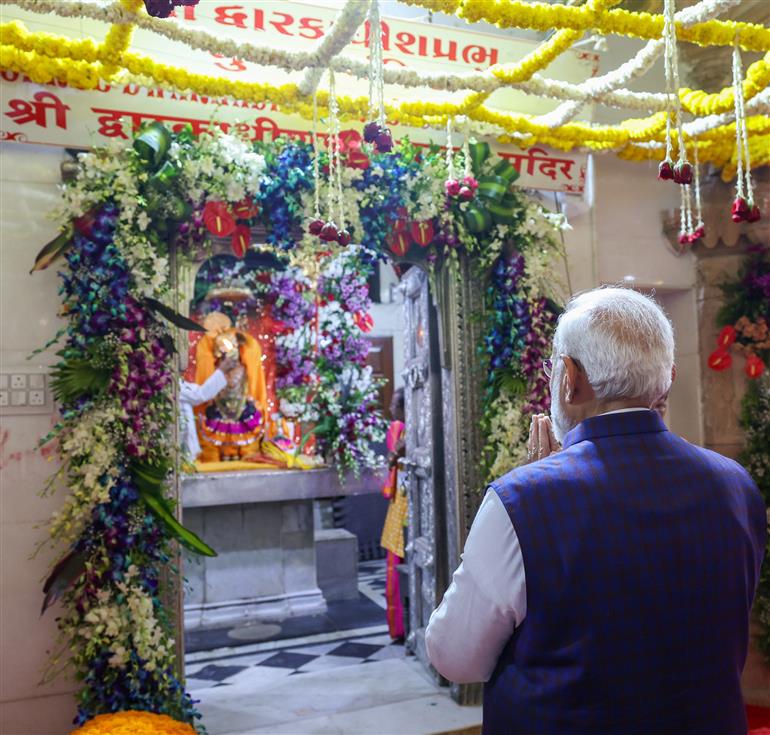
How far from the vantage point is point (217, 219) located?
380cm

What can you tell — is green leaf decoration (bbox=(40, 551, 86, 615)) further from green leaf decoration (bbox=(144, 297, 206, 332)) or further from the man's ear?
the man's ear

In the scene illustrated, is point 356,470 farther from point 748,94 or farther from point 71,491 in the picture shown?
point 748,94

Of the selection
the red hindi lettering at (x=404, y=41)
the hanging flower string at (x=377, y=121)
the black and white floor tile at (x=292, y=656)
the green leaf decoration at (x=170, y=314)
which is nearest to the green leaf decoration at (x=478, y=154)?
the red hindi lettering at (x=404, y=41)

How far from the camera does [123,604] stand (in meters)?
3.46

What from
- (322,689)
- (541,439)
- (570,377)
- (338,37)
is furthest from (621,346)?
(322,689)

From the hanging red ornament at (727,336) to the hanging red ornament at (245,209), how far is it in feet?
11.0

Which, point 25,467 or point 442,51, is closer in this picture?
point 25,467

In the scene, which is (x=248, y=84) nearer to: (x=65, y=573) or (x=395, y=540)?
(x=65, y=573)

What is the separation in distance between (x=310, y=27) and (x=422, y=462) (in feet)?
8.81

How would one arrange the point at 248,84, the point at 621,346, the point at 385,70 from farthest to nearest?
1. the point at 248,84
2. the point at 385,70
3. the point at 621,346

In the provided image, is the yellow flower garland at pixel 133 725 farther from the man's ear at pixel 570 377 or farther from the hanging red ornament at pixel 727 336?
the hanging red ornament at pixel 727 336

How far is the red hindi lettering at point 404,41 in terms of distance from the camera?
4184mm

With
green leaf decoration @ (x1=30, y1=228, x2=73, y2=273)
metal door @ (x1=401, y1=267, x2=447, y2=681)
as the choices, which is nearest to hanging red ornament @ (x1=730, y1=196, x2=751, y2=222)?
metal door @ (x1=401, y1=267, x2=447, y2=681)

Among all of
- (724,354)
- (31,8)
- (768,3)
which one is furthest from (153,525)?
(768,3)
